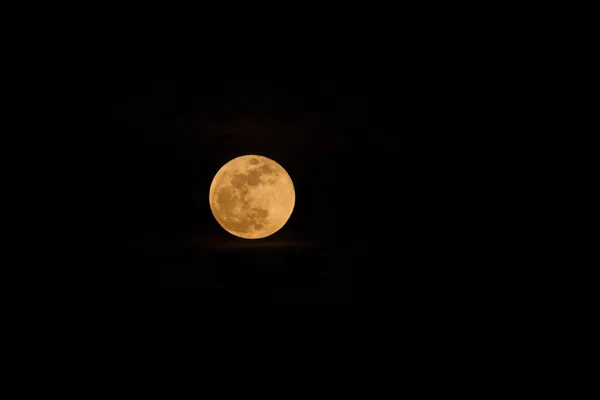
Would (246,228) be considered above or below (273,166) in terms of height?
below

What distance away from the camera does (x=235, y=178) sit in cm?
393

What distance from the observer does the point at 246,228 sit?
398 centimetres

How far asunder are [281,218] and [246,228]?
197mm

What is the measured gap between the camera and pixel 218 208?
4000mm

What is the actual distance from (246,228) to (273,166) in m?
0.37

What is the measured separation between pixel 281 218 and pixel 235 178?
0.33 m

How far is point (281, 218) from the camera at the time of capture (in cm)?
401

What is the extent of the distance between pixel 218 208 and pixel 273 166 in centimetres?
37

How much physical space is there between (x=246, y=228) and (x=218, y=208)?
0.61 ft

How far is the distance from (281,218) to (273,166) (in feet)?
0.94
